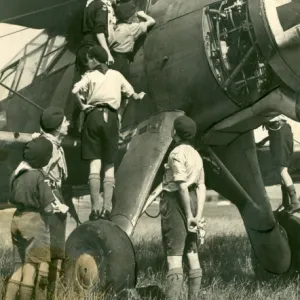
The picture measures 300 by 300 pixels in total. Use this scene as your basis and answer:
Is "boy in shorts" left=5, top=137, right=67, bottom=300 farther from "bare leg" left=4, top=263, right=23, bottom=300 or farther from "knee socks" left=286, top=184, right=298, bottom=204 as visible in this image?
"knee socks" left=286, top=184, right=298, bottom=204

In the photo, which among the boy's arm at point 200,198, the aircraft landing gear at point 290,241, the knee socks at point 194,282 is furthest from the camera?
the aircraft landing gear at point 290,241

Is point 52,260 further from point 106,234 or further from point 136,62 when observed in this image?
point 136,62

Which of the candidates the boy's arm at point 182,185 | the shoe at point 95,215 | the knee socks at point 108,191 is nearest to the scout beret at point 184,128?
the boy's arm at point 182,185

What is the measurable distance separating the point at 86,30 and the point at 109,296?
2493mm

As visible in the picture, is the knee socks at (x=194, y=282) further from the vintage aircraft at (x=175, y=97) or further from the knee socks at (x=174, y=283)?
the vintage aircraft at (x=175, y=97)

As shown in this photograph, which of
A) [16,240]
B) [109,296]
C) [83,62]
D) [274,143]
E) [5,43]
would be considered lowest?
[109,296]

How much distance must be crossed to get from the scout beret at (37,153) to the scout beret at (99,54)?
1.22 meters

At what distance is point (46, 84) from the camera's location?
722 centimetres

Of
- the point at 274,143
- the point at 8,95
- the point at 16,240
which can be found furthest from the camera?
the point at 8,95

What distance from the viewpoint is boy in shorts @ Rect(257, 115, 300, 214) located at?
6.98 meters

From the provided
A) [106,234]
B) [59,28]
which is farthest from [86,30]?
[106,234]

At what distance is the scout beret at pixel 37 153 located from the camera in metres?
4.74

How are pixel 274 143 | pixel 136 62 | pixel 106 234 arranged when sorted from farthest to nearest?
1. pixel 274 143
2. pixel 136 62
3. pixel 106 234

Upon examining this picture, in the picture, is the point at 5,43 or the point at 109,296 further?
the point at 5,43
